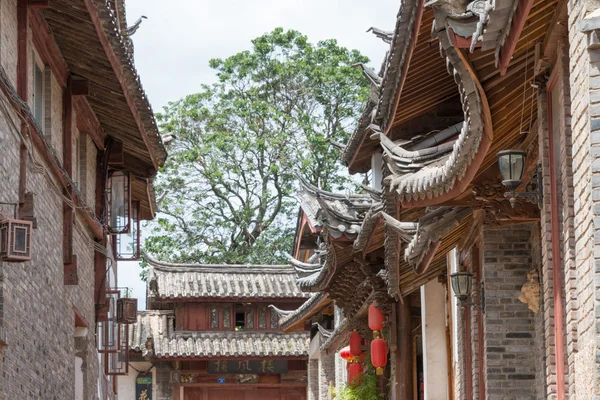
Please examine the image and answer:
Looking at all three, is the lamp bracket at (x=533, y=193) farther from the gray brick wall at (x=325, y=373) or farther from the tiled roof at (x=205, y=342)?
the tiled roof at (x=205, y=342)

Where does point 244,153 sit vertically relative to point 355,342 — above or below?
above

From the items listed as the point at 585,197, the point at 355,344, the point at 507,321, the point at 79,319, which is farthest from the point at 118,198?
the point at 585,197

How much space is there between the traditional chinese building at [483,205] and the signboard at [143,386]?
13.4 metres

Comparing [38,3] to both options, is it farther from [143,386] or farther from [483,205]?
[143,386]

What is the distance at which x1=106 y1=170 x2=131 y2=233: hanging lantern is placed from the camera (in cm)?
1892

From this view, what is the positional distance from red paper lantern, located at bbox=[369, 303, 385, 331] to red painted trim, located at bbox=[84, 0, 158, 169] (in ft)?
14.2

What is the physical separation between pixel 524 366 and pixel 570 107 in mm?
4710

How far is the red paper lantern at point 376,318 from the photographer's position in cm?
1898

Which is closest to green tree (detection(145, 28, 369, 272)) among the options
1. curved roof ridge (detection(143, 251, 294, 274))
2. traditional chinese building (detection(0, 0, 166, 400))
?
curved roof ridge (detection(143, 251, 294, 274))

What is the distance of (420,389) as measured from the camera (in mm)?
18875

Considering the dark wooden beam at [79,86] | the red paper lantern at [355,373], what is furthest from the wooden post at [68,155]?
the red paper lantern at [355,373]

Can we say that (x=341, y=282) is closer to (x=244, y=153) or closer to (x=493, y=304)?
(x=493, y=304)

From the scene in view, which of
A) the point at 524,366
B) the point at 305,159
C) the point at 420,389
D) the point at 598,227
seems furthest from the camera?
the point at 305,159

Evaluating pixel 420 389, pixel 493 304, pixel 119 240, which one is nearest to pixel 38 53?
pixel 493 304
